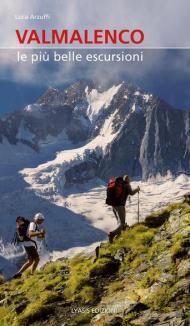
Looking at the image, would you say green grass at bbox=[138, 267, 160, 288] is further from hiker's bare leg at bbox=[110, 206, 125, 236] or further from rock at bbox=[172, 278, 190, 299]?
hiker's bare leg at bbox=[110, 206, 125, 236]

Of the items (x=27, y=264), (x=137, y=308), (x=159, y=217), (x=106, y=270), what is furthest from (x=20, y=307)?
(x=159, y=217)

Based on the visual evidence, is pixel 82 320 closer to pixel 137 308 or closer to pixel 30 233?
pixel 137 308

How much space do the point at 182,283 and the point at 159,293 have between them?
0.66 meters

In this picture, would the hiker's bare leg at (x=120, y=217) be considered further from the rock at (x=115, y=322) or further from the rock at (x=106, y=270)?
the rock at (x=115, y=322)

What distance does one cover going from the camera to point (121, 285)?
55.1ft

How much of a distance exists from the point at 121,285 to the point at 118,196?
530cm

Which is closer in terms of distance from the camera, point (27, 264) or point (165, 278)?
point (165, 278)

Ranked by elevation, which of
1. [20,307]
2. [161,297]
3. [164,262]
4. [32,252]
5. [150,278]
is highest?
[164,262]

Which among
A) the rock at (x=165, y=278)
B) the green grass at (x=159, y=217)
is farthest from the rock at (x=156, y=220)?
the rock at (x=165, y=278)

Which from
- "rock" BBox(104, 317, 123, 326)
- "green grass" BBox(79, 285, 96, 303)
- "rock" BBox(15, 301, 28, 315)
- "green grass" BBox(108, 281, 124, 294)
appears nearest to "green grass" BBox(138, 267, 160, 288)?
"green grass" BBox(108, 281, 124, 294)

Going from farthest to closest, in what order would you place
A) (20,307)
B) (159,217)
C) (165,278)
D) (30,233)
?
(159,217) → (30,233) → (20,307) → (165,278)

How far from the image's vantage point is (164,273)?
15.8 metres

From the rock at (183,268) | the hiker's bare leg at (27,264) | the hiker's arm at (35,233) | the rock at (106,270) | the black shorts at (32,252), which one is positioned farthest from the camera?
the hiker's bare leg at (27,264)

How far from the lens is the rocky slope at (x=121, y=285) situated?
14.3 meters
